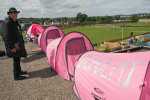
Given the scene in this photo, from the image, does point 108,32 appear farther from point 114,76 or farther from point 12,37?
point 114,76

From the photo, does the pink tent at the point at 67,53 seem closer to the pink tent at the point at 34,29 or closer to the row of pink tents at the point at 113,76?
the row of pink tents at the point at 113,76

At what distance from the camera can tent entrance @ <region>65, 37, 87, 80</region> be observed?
593 centimetres

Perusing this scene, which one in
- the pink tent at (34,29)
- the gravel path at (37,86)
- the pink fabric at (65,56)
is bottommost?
the gravel path at (37,86)

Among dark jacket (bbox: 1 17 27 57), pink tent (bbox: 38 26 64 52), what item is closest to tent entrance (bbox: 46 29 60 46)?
pink tent (bbox: 38 26 64 52)

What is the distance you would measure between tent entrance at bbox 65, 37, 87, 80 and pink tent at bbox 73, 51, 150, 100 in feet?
6.17

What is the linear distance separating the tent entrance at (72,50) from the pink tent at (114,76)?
188 centimetres

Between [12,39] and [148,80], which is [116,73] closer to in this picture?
[148,80]

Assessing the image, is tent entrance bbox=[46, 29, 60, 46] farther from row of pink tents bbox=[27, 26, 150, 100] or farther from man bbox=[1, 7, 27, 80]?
row of pink tents bbox=[27, 26, 150, 100]

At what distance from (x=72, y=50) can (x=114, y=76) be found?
3.39m

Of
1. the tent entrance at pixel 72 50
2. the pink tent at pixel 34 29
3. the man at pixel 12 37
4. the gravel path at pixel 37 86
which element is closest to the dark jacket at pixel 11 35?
the man at pixel 12 37

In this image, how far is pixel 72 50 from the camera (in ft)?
19.9

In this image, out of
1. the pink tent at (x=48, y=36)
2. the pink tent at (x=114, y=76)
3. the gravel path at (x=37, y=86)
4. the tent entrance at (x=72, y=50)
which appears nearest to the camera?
the pink tent at (x=114, y=76)

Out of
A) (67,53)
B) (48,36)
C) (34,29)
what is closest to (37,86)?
(67,53)

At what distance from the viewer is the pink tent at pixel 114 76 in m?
2.53
